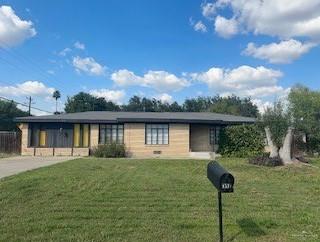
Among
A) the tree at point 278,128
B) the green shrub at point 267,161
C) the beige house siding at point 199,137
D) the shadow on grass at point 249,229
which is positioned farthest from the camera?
the beige house siding at point 199,137

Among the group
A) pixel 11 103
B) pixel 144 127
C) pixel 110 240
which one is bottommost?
pixel 110 240

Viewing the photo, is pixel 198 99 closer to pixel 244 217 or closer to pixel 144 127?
pixel 144 127

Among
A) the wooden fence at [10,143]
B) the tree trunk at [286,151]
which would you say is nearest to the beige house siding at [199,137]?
the tree trunk at [286,151]

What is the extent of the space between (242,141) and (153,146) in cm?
627

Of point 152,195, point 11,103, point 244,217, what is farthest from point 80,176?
point 11,103

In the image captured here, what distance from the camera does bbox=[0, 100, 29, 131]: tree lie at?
6312 centimetres

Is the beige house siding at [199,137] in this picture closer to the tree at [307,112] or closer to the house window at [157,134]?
the house window at [157,134]

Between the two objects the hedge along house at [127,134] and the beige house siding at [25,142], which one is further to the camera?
the beige house siding at [25,142]

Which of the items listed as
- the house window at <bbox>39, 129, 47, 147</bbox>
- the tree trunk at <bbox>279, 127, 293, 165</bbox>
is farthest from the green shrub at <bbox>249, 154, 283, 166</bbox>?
the house window at <bbox>39, 129, 47, 147</bbox>

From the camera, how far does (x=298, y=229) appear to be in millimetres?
6961

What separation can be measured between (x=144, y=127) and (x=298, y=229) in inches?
942

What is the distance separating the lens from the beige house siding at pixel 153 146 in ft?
99.7

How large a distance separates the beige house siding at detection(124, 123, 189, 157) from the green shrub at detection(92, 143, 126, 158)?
1.04 m

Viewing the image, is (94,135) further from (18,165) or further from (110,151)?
(18,165)
